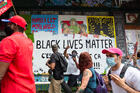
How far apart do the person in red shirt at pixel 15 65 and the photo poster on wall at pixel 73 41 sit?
5867mm

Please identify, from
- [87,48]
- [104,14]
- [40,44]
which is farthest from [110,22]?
[40,44]

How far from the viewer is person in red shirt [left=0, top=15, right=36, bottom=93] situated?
2.22 meters

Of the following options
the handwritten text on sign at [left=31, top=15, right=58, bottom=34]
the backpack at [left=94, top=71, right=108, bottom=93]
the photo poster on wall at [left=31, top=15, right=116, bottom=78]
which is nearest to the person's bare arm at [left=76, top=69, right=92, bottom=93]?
the backpack at [left=94, top=71, right=108, bottom=93]

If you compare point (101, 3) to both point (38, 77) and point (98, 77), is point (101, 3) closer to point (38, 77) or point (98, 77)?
point (38, 77)

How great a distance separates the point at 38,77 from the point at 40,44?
1511 millimetres

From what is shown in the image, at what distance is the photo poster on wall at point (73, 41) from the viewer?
840 cm

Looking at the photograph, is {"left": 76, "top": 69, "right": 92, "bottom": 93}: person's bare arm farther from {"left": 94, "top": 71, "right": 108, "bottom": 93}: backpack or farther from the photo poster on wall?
the photo poster on wall

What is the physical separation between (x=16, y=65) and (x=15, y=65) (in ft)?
0.04

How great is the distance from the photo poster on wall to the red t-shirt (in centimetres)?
587

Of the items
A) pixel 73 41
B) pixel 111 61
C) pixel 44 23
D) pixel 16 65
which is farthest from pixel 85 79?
pixel 44 23

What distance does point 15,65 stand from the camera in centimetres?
A: 236

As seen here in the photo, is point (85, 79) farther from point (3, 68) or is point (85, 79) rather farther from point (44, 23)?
point (44, 23)

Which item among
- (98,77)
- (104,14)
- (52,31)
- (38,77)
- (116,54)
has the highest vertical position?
(104,14)

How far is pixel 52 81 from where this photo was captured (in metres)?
6.06
